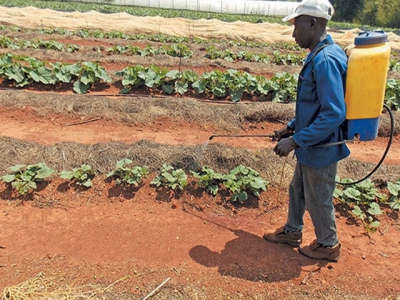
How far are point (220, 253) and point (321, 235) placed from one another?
1.01m

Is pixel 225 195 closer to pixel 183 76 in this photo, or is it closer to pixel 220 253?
pixel 220 253

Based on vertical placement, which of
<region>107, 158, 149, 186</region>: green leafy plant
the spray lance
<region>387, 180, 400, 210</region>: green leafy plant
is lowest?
<region>387, 180, 400, 210</region>: green leafy plant

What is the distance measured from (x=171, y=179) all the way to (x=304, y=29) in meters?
2.39

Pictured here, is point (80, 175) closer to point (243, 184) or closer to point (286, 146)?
point (243, 184)

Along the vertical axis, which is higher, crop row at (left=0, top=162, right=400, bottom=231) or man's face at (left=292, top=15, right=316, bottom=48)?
man's face at (left=292, top=15, right=316, bottom=48)

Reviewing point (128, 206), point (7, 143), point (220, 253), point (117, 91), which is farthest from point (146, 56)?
point (220, 253)

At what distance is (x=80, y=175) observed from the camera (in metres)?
4.27

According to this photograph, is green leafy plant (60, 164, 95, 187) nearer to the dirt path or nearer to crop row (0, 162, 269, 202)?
crop row (0, 162, 269, 202)

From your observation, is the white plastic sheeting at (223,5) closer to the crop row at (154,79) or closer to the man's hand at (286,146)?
the crop row at (154,79)

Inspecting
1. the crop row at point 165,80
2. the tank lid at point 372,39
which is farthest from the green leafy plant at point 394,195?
the crop row at point 165,80

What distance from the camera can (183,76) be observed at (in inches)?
322

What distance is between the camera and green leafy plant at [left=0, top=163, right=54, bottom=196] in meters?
4.05

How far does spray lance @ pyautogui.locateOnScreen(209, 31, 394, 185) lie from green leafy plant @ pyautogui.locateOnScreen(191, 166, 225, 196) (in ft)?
6.56

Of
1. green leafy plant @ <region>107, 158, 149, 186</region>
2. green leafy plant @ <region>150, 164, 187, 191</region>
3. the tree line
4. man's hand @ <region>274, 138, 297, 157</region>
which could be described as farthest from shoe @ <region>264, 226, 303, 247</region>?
the tree line
